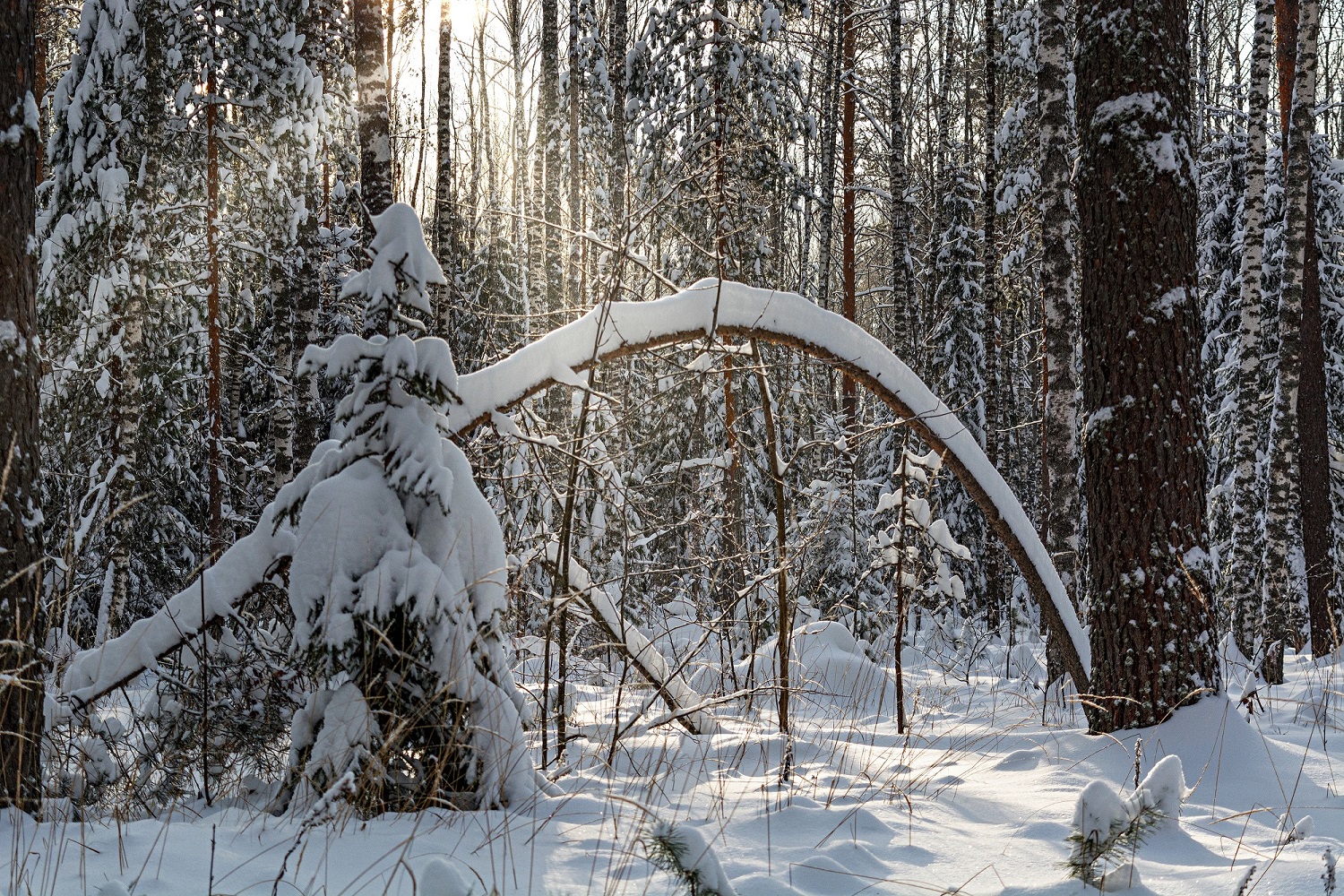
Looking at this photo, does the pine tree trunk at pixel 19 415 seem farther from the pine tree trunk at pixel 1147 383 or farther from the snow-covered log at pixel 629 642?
the pine tree trunk at pixel 1147 383

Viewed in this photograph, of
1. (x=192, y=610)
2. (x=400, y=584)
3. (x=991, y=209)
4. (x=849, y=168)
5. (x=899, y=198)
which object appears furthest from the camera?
(x=899, y=198)

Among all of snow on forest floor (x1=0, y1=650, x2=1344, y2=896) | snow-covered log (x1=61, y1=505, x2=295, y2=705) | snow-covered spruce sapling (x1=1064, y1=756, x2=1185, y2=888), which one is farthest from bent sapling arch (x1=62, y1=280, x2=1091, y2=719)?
snow-covered spruce sapling (x1=1064, y1=756, x2=1185, y2=888)

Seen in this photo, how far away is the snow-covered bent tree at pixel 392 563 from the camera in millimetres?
3551

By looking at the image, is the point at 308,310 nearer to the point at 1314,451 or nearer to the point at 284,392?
the point at 284,392

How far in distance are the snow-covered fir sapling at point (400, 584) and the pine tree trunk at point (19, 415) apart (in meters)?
0.98

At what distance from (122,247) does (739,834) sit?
10850mm

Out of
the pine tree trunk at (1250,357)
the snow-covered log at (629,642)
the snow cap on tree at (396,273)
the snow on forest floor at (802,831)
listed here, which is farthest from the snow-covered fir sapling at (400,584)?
the pine tree trunk at (1250,357)

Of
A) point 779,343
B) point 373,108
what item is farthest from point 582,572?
point 373,108

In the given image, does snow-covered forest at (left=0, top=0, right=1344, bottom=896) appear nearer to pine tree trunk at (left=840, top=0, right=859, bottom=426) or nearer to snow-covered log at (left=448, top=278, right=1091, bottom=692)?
snow-covered log at (left=448, top=278, right=1091, bottom=692)

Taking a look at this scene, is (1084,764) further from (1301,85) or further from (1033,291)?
(1033,291)

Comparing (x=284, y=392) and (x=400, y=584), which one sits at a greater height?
(x=284, y=392)

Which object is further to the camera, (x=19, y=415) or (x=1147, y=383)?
(x=1147, y=383)

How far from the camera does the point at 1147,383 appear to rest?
4754mm

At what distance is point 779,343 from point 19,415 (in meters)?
3.55
